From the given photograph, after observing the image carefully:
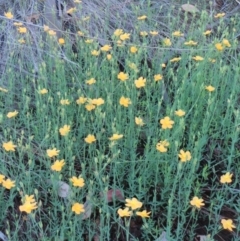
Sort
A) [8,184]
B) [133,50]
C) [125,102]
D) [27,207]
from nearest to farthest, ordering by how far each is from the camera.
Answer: [27,207] → [8,184] → [125,102] → [133,50]

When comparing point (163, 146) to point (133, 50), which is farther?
point (133, 50)

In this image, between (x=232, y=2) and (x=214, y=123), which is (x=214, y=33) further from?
(x=214, y=123)

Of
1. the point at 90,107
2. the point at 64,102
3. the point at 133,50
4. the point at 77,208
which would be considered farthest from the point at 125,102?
the point at 77,208

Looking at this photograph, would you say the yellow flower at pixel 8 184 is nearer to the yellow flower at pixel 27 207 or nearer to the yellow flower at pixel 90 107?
the yellow flower at pixel 27 207

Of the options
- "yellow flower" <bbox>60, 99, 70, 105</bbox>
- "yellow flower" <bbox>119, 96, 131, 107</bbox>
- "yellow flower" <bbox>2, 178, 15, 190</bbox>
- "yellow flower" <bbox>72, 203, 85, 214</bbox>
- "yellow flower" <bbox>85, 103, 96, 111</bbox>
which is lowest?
"yellow flower" <bbox>72, 203, 85, 214</bbox>

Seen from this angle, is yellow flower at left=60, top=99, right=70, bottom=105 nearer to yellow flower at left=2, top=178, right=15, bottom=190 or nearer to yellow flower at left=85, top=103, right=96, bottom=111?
yellow flower at left=85, top=103, right=96, bottom=111

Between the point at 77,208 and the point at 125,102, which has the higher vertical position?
the point at 125,102

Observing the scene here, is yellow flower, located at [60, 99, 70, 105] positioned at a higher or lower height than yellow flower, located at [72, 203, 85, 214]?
higher

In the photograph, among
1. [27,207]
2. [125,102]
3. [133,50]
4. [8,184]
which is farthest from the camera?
[133,50]

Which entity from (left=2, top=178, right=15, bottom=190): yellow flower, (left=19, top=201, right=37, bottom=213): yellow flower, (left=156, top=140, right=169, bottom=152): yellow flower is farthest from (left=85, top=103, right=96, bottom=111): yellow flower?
(left=19, top=201, right=37, bottom=213): yellow flower

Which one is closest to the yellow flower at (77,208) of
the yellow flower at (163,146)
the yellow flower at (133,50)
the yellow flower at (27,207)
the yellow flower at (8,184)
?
the yellow flower at (27,207)

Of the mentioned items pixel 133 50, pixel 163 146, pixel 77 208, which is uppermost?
pixel 133 50

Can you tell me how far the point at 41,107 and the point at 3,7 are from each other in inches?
49.4

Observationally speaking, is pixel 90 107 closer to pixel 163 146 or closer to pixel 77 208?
pixel 163 146
